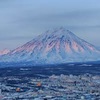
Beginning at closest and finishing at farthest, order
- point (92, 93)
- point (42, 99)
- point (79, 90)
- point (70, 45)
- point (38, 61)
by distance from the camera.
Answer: point (42, 99)
point (92, 93)
point (79, 90)
point (38, 61)
point (70, 45)

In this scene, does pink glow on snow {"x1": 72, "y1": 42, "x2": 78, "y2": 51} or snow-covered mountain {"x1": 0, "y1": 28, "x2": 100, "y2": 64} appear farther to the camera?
pink glow on snow {"x1": 72, "y1": 42, "x2": 78, "y2": 51}

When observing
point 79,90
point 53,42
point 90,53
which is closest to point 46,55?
point 53,42

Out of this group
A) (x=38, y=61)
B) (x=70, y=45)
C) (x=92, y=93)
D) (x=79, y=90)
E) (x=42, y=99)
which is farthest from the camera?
(x=70, y=45)

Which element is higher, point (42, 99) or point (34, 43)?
point (34, 43)

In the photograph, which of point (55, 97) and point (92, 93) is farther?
point (92, 93)

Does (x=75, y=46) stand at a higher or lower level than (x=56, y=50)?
higher

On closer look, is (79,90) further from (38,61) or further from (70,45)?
(70,45)

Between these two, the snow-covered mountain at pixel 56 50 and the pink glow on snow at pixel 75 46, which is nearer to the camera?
the snow-covered mountain at pixel 56 50
